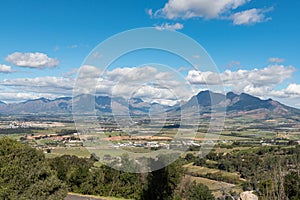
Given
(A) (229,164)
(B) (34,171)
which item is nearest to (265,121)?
(A) (229,164)

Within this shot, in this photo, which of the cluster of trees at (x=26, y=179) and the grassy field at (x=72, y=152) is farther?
the grassy field at (x=72, y=152)

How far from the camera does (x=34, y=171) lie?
12.7 metres

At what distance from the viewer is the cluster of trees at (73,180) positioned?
12031mm

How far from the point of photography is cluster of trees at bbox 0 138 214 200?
12031 millimetres

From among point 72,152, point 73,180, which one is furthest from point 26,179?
point 72,152

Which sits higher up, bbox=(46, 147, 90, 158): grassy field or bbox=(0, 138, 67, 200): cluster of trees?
bbox=(0, 138, 67, 200): cluster of trees

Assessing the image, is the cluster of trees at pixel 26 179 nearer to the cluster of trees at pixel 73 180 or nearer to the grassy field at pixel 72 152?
the cluster of trees at pixel 73 180

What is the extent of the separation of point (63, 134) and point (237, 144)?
3326 centimetres

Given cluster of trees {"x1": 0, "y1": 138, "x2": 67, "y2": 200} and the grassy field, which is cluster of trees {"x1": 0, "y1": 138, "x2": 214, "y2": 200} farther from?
the grassy field

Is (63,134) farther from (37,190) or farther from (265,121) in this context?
(265,121)

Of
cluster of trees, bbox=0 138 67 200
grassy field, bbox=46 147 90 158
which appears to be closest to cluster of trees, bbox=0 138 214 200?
cluster of trees, bbox=0 138 67 200

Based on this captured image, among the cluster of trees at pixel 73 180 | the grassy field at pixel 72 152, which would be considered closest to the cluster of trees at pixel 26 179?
the cluster of trees at pixel 73 180

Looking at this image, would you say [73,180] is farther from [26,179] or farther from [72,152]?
[72,152]

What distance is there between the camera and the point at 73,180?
2420cm
